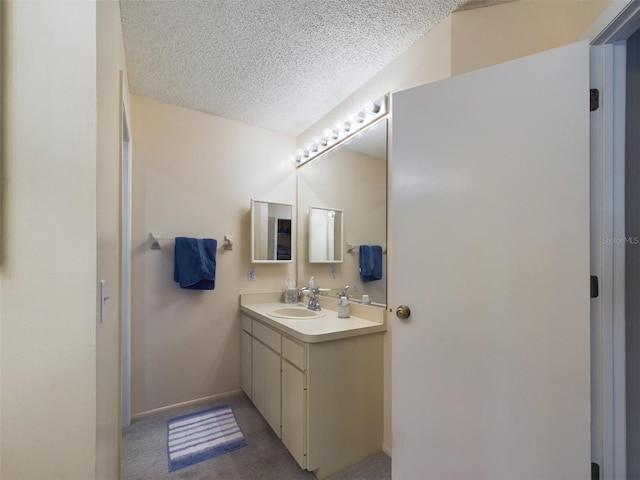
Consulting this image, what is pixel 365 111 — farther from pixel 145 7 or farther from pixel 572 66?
pixel 145 7

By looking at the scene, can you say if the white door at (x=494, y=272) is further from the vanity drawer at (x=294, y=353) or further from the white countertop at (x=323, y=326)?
the vanity drawer at (x=294, y=353)

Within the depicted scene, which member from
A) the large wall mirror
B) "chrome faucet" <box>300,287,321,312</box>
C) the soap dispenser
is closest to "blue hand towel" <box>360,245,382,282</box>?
the large wall mirror

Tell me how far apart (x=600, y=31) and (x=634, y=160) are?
45cm

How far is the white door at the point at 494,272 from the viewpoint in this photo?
967mm

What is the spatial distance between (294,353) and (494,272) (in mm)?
1117

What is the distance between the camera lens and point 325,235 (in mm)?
2447

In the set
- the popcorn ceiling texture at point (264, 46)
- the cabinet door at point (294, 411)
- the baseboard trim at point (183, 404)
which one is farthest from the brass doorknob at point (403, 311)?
the baseboard trim at point (183, 404)

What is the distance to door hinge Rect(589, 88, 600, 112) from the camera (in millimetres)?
948

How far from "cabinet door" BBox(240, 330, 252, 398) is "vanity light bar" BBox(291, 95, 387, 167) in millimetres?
1683

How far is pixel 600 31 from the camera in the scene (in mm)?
936

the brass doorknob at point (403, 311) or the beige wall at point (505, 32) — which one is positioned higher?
the beige wall at point (505, 32)

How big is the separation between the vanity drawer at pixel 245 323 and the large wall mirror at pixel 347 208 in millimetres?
608

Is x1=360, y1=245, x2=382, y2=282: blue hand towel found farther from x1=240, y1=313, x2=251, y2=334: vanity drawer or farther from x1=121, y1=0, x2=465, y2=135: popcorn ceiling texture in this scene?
x1=121, y1=0, x2=465, y2=135: popcorn ceiling texture

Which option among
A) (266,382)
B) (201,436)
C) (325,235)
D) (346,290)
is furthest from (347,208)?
(201,436)
